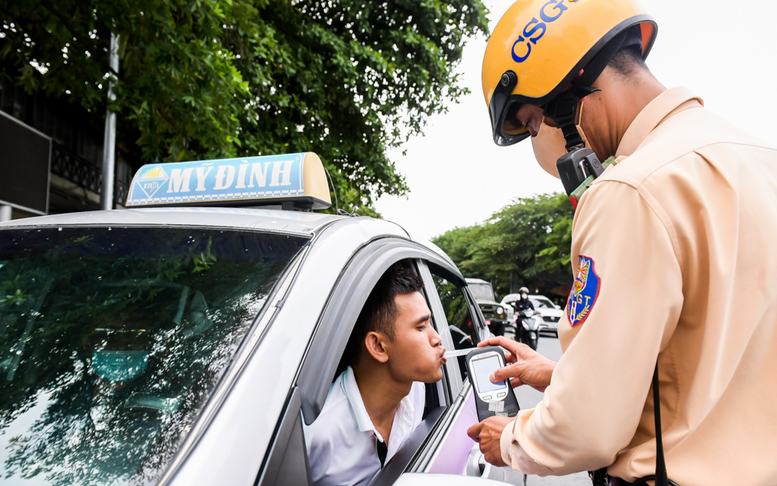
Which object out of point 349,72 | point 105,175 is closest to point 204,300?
point 105,175

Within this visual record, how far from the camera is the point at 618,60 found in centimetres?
138

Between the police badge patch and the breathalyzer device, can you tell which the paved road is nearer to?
the breathalyzer device

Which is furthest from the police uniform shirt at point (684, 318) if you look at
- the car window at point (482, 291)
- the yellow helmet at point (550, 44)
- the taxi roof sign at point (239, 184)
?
the car window at point (482, 291)

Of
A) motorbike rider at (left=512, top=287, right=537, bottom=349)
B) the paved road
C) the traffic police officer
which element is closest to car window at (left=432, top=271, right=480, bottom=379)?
the paved road

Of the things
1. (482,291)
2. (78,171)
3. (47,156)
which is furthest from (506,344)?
(482,291)

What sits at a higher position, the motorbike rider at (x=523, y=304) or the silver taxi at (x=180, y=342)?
the silver taxi at (x=180, y=342)

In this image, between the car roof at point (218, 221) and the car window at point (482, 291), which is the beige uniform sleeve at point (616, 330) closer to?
the car roof at point (218, 221)

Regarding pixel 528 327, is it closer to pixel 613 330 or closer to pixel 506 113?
pixel 506 113

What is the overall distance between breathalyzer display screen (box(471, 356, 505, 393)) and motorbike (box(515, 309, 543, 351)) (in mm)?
11129

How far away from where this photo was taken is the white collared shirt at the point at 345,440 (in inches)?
61.4

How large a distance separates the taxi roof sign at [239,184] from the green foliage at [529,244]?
110 ft

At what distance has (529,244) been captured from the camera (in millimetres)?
40594

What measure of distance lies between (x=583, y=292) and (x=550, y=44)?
732mm

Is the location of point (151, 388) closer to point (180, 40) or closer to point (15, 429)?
point (15, 429)
